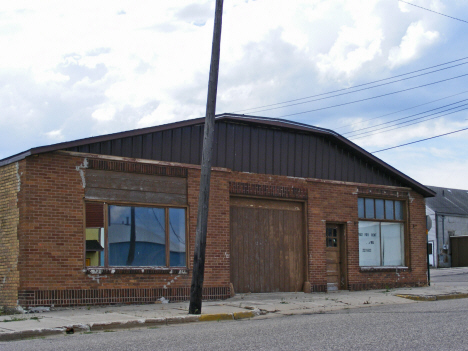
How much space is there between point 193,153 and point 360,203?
6709 millimetres

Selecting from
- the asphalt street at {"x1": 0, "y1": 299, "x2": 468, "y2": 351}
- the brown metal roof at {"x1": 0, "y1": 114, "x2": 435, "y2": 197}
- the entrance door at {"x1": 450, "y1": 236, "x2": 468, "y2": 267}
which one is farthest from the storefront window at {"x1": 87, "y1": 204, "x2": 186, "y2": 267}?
the entrance door at {"x1": 450, "y1": 236, "x2": 468, "y2": 267}

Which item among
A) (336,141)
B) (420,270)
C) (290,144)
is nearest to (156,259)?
(290,144)

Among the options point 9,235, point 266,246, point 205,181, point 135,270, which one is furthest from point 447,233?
point 9,235

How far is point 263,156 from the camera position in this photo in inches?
688

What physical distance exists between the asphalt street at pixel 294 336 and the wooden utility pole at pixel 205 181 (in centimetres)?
121

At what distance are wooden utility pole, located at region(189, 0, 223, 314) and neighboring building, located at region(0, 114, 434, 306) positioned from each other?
2705mm

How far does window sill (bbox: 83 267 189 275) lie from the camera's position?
46.0 ft

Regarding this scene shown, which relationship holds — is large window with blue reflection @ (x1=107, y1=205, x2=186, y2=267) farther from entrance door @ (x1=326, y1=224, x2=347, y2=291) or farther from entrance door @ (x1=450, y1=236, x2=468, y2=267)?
entrance door @ (x1=450, y1=236, x2=468, y2=267)

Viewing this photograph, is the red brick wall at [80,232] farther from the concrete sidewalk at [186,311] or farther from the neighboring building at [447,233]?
the neighboring building at [447,233]

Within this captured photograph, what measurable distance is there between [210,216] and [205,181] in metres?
3.64

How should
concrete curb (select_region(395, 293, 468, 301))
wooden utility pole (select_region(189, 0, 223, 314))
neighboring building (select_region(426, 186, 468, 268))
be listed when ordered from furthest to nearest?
neighboring building (select_region(426, 186, 468, 268)) → concrete curb (select_region(395, 293, 468, 301)) → wooden utility pole (select_region(189, 0, 223, 314))

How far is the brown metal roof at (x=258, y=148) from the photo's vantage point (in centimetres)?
1479

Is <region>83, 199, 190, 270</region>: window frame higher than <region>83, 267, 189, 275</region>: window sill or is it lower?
higher

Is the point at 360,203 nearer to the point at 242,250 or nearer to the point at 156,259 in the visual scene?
the point at 242,250
